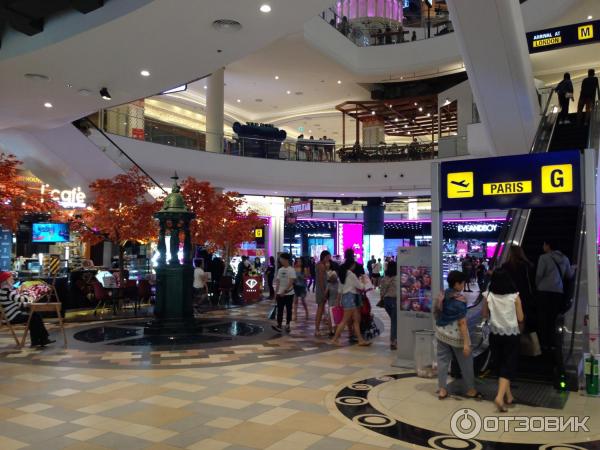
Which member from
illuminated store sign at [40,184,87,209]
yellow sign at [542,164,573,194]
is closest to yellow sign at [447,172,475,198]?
yellow sign at [542,164,573,194]

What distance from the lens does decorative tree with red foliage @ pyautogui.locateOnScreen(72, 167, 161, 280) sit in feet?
44.6

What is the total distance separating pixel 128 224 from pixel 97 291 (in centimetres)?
259

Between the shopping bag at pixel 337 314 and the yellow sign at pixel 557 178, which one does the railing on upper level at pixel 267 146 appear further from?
the yellow sign at pixel 557 178

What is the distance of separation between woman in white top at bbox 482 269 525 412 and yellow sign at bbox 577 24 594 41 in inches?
264

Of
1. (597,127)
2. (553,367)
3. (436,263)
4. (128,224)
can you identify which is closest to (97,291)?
(128,224)

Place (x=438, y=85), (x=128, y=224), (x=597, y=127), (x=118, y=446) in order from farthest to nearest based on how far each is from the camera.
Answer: (x=438, y=85)
(x=128, y=224)
(x=597, y=127)
(x=118, y=446)

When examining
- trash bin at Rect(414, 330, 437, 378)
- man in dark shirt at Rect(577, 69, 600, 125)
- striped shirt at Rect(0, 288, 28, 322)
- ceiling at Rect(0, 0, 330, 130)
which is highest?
man in dark shirt at Rect(577, 69, 600, 125)

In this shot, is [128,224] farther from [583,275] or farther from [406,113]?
[406,113]

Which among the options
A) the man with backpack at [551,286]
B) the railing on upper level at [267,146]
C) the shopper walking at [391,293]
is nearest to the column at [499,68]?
the man with backpack at [551,286]

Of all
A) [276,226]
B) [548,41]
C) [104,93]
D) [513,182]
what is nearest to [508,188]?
[513,182]

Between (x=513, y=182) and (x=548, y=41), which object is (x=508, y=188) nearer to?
(x=513, y=182)

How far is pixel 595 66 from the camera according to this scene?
835 inches

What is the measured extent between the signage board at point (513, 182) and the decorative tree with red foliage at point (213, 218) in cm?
1041

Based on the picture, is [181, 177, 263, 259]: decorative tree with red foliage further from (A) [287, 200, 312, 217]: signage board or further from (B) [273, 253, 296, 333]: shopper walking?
(B) [273, 253, 296, 333]: shopper walking
